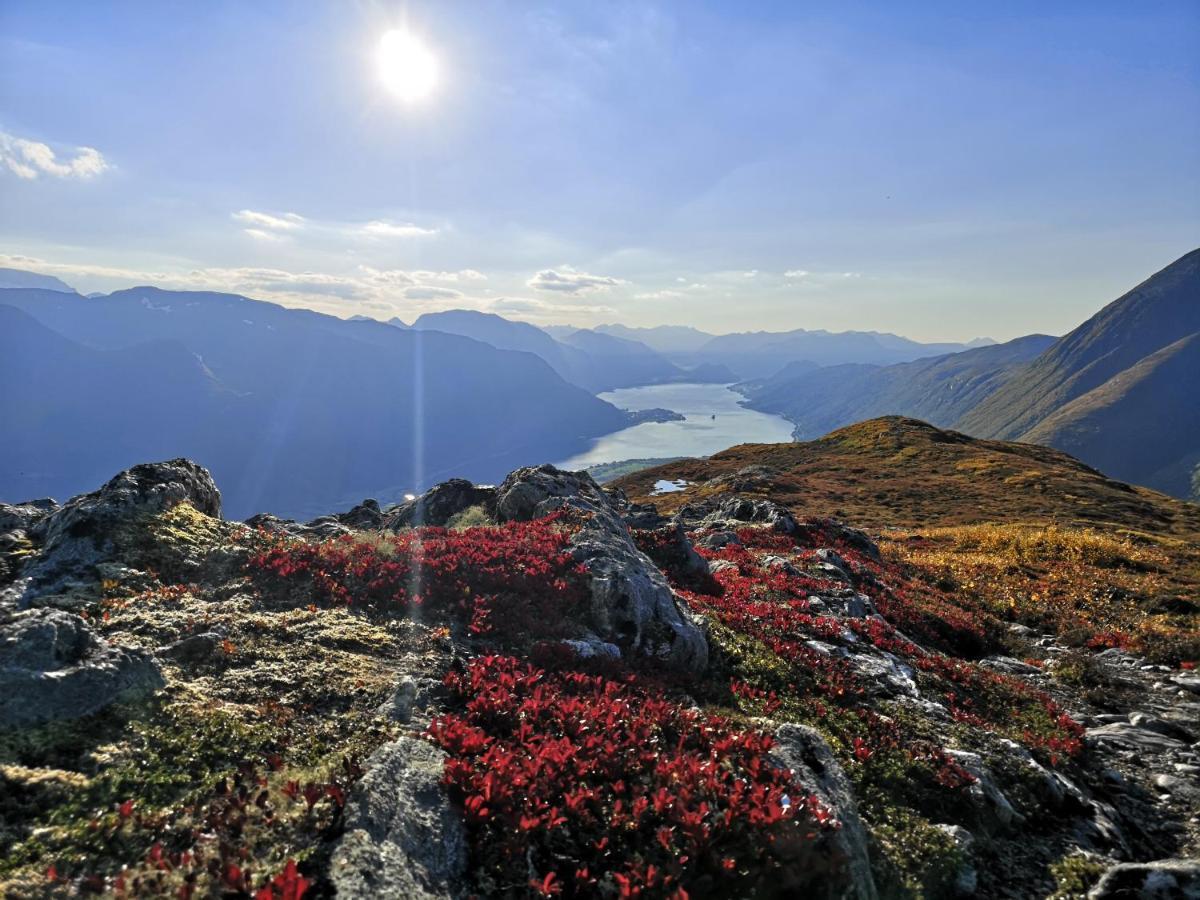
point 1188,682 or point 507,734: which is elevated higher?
point 507,734

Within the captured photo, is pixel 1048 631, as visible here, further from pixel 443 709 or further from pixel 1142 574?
pixel 443 709

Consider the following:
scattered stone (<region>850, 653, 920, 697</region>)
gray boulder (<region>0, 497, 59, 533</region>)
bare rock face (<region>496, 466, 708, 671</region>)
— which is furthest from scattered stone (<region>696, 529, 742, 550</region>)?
gray boulder (<region>0, 497, 59, 533</region>)

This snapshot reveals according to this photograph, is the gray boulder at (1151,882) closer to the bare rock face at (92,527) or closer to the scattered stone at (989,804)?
the scattered stone at (989,804)

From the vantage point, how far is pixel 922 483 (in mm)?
70812

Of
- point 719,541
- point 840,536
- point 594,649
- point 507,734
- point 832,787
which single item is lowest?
point 719,541

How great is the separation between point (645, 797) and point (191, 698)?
6.59 metres

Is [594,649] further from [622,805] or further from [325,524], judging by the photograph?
[325,524]

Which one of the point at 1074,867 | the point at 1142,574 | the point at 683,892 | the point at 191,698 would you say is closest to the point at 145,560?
the point at 191,698

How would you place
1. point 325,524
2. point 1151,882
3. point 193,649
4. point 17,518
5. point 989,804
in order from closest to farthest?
point 1151,882, point 193,649, point 989,804, point 17,518, point 325,524

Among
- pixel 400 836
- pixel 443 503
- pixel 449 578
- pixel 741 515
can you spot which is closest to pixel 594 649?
pixel 449 578

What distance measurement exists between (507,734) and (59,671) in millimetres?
5941

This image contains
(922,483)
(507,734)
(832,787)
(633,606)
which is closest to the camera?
(832,787)

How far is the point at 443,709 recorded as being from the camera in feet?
30.4

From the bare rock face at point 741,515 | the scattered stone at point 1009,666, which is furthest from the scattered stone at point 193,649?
the bare rock face at point 741,515
